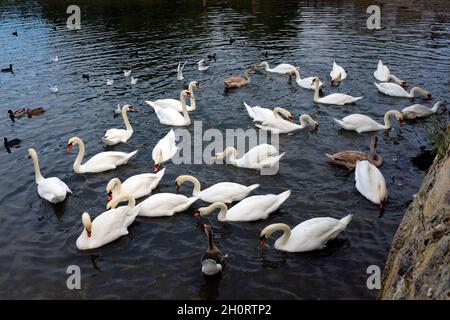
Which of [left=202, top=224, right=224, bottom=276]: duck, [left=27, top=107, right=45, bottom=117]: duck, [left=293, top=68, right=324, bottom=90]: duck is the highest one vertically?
[left=293, top=68, right=324, bottom=90]: duck

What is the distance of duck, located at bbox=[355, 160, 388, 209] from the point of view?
1197 cm

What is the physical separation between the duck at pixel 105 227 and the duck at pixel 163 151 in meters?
2.96

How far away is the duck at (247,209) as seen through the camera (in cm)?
1170

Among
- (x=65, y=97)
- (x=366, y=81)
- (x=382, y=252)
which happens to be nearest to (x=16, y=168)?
(x=65, y=97)

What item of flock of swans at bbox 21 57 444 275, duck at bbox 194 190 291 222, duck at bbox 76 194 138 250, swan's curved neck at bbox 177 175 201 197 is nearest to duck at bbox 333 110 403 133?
flock of swans at bbox 21 57 444 275

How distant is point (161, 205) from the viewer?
12039mm

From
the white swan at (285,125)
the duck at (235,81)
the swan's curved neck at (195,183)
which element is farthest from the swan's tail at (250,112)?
the swan's curved neck at (195,183)

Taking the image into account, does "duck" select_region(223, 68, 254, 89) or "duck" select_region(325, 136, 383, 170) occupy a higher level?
"duck" select_region(223, 68, 254, 89)

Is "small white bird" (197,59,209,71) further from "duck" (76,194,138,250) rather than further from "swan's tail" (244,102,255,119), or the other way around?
"duck" (76,194,138,250)

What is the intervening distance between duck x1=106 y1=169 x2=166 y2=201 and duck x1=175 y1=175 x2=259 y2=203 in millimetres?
1227

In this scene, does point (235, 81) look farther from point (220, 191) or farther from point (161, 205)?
point (161, 205)

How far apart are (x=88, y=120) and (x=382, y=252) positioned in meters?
13.6

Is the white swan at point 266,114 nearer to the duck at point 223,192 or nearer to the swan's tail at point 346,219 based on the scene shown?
the duck at point 223,192
